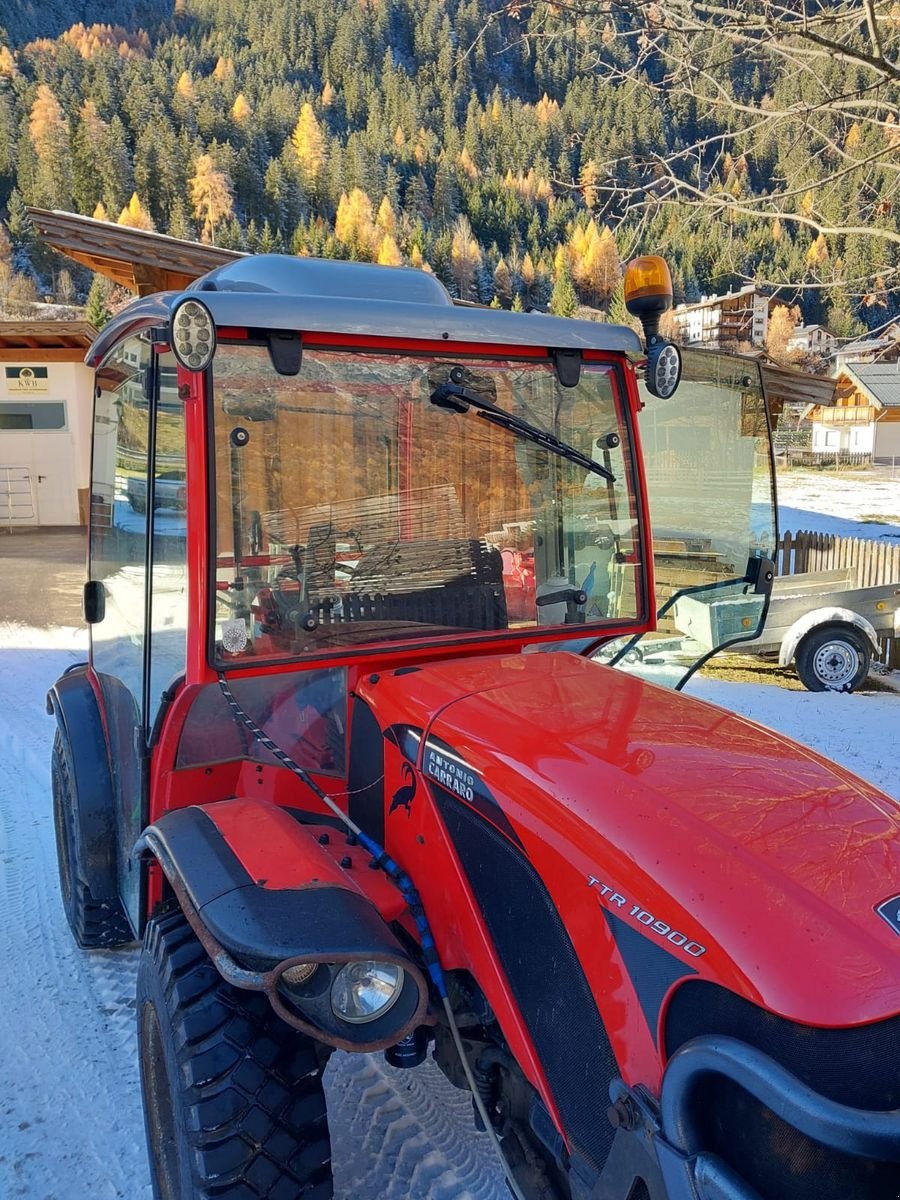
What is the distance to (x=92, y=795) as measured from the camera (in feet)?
10.6

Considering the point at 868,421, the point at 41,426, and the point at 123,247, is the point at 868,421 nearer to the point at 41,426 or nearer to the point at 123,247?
the point at 41,426

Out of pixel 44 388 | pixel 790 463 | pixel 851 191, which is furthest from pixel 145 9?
pixel 851 191

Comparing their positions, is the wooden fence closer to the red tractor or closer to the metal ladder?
the red tractor

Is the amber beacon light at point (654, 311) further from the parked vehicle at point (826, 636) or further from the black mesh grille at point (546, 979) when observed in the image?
the parked vehicle at point (826, 636)

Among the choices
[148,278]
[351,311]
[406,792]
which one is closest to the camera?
[406,792]

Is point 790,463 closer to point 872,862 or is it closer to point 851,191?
point 851,191

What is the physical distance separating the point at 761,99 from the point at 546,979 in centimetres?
667

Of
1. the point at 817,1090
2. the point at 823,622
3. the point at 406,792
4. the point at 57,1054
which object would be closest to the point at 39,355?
the point at 823,622

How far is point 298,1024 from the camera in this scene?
1857 millimetres

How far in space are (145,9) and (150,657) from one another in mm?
154644

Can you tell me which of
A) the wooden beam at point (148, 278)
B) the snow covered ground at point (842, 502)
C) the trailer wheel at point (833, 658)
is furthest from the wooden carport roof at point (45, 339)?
the trailer wheel at point (833, 658)

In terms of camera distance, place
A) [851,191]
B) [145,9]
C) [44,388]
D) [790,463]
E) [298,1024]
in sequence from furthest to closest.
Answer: [145,9] < [790,463] < [44,388] < [851,191] < [298,1024]

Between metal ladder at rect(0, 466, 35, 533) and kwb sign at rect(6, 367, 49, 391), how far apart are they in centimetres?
159

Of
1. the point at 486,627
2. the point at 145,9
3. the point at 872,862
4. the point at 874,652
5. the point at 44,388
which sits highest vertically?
the point at 145,9
